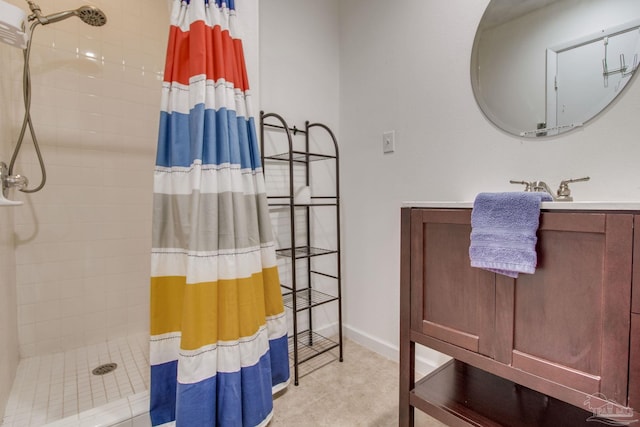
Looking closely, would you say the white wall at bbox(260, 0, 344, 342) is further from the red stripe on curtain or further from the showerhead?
the showerhead

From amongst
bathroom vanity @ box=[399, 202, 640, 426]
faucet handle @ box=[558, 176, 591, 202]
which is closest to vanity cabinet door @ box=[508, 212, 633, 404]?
bathroom vanity @ box=[399, 202, 640, 426]

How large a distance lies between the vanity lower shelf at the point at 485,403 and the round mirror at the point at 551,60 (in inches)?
37.9

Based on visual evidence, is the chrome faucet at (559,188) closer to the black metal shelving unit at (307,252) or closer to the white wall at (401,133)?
the white wall at (401,133)

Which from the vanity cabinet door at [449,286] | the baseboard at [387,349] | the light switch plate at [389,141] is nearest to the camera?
the vanity cabinet door at [449,286]

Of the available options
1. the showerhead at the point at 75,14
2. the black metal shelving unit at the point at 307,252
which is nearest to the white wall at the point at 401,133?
the black metal shelving unit at the point at 307,252

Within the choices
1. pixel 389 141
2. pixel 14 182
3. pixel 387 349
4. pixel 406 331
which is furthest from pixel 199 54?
pixel 387 349

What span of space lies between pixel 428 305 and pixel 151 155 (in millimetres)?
1905

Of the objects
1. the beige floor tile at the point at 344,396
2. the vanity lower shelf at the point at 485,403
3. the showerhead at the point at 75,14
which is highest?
the showerhead at the point at 75,14

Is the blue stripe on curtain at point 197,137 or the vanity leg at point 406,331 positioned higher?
the blue stripe on curtain at point 197,137

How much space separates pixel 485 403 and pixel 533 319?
42 cm

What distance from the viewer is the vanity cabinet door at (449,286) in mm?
903

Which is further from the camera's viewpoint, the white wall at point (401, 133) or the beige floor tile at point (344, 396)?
the beige floor tile at point (344, 396)

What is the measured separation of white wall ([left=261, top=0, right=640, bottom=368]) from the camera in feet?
3.59

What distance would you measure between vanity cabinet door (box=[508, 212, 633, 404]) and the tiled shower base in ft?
4.38
